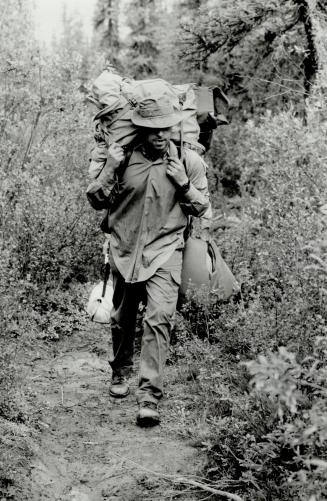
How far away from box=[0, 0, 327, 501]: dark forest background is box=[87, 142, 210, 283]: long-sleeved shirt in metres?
0.64

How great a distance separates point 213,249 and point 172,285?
961 millimetres

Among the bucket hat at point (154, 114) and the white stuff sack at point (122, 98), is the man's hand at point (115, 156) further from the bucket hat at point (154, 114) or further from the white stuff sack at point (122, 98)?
the bucket hat at point (154, 114)

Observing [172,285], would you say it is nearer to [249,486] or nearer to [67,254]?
[249,486]

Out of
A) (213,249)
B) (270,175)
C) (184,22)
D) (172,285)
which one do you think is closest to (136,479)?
(172,285)

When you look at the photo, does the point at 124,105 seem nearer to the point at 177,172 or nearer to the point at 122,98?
the point at 122,98

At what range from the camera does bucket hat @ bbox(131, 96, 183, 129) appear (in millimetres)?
4613

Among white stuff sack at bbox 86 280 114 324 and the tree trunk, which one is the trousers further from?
the tree trunk

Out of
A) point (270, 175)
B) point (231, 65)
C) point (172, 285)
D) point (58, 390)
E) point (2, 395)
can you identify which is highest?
point (231, 65)

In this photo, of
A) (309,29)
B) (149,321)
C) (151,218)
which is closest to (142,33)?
(309,29)

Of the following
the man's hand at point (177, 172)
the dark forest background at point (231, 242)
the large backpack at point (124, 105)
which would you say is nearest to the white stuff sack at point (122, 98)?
the large backpack at point (124, 105)

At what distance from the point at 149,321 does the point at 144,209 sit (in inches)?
35.1

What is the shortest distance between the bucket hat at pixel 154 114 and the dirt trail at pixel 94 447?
7.38ft

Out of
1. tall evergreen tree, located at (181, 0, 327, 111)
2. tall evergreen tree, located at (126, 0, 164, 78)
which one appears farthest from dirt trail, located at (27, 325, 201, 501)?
tall evergreen tree, located at (126, 0, 164, 78)

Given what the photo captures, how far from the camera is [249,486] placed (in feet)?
11.4
